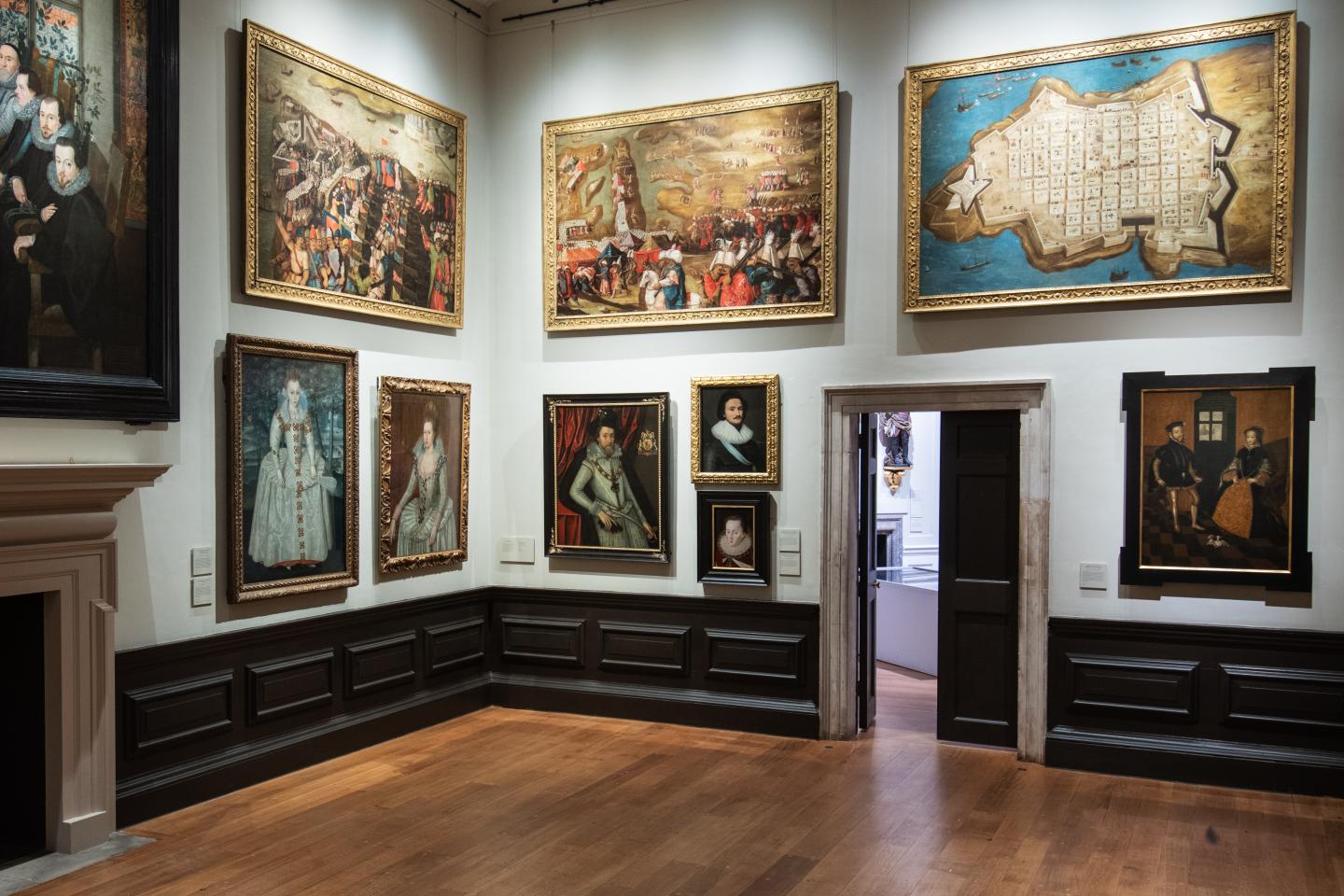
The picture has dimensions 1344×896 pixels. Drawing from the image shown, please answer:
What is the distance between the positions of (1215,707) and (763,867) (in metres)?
4.20

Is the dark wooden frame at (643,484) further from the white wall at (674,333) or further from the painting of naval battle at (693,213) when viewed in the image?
the painting of naval battle at (693,213)

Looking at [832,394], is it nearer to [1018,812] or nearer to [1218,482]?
[1218,482]

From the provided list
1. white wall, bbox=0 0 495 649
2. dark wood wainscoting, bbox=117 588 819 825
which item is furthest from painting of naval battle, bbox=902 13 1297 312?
white wall, bbox=0 0 495 649

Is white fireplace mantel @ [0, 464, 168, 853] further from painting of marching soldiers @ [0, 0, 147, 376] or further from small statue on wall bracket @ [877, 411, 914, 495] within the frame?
small statue on wall bracket @ [877, 411, 914, 495]

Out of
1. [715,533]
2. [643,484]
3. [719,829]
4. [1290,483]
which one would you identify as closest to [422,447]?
[643,484]

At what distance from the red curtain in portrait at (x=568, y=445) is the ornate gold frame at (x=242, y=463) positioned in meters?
2.16

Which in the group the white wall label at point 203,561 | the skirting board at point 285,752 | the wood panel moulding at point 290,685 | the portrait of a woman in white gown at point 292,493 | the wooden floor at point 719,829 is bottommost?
the wooden floor at point 719,829

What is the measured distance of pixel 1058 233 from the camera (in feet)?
29.9

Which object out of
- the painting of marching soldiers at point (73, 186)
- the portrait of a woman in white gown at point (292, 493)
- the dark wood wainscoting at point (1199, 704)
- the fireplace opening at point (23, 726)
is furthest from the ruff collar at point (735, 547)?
the fireplace opening at point (23, 726)

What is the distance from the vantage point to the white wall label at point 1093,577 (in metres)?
8.98

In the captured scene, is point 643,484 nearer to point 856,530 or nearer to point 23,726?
point 856,530

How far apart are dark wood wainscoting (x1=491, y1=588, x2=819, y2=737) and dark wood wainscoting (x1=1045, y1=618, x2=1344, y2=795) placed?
7.43 ft

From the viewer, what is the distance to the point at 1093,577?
902 centimetres

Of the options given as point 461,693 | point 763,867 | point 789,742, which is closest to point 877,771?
point 789,742
